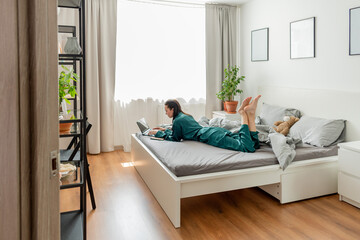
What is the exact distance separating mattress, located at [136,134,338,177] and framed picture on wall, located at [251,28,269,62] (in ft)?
7.03

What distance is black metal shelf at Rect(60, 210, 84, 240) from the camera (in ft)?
6.02

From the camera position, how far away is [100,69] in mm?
4879

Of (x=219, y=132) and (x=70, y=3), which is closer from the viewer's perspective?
(x=70, y=3)

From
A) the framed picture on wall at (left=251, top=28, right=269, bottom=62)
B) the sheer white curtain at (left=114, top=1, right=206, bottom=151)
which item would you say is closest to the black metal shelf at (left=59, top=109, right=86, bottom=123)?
the sheer white curtain at (left=114, top=1, right=206, bottom=151)

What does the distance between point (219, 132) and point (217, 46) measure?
8.76 ft

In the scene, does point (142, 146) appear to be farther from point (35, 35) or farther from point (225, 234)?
point (35, 35)

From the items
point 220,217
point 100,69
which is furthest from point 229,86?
point 220,217

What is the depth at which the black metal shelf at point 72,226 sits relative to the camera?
1.84 m

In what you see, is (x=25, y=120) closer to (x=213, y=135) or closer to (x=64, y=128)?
(x=64, y=128)

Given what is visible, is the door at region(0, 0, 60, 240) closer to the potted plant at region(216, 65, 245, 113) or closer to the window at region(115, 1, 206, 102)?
the window at region(115, 1, 206, 102)

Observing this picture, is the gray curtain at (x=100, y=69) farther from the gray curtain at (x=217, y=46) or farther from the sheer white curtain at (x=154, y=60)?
the gray curtain at (x=217, y=46)

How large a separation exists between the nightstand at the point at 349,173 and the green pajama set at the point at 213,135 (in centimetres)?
80

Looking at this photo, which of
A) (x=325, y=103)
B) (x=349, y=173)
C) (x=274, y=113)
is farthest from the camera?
(x=274, y=113)

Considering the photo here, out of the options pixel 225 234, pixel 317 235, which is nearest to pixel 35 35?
pixel 225 234
